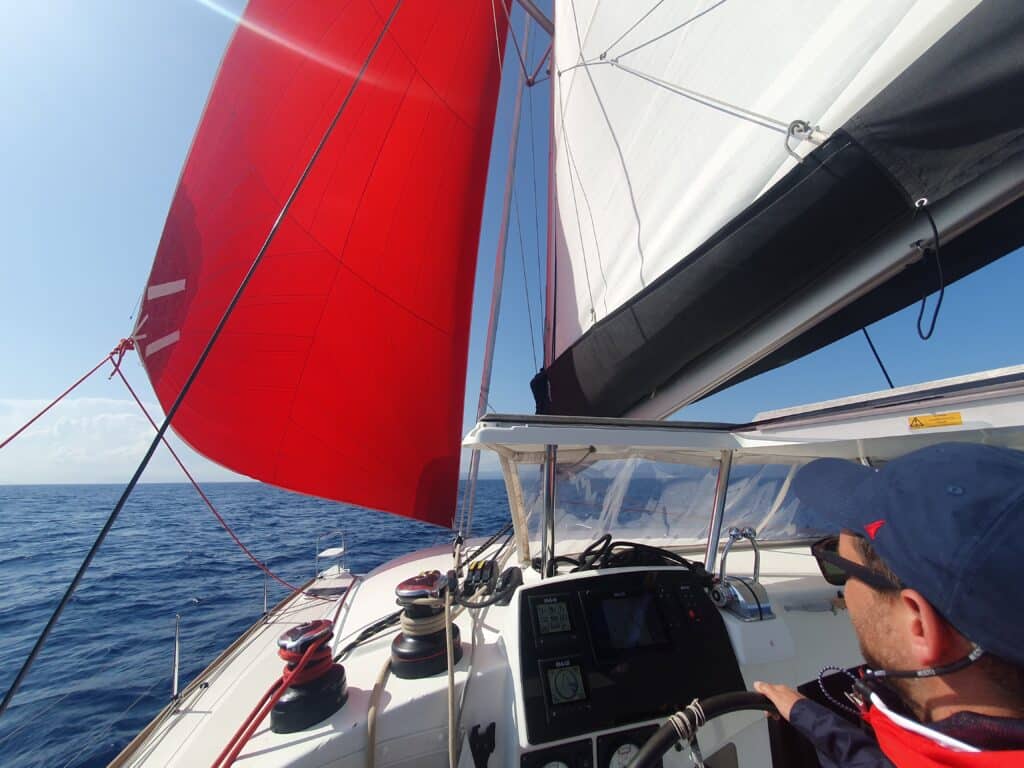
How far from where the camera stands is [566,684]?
1.21m

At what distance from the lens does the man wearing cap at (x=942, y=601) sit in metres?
0.54

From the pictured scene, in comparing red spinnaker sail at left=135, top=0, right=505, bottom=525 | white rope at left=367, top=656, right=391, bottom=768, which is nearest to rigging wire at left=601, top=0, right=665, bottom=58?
red spinnaker sail at left=135, top=0, right=505, bottom=525

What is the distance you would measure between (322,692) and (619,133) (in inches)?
112

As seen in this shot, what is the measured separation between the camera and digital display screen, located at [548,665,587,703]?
3.90 feet

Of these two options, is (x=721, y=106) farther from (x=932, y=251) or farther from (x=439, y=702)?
(x=439, y=702)

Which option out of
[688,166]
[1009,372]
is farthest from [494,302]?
[1009,372]

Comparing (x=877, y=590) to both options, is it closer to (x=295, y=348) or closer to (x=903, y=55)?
(x=903, y=55)

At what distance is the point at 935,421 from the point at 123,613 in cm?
951

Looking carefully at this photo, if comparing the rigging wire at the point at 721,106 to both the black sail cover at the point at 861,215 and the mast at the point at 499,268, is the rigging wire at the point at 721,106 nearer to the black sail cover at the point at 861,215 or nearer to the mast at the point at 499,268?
the black sail cover at the point at 861,215

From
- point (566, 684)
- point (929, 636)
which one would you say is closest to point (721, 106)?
point (929, 636)

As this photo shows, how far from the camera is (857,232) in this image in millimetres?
1177

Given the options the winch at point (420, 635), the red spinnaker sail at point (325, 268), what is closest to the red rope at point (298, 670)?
the winch at point (420, 635)

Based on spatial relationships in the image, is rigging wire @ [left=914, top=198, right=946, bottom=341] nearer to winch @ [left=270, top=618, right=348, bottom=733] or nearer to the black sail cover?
the black sail cover

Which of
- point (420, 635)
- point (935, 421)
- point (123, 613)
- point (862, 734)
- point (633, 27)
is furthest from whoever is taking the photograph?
point (123, 613)
